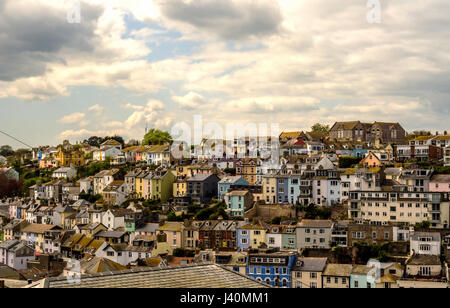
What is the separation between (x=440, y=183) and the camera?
42.0m

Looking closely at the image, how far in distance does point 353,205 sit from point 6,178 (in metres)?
56.9

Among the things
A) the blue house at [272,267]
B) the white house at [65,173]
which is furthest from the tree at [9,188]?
the blue house at [272,267]

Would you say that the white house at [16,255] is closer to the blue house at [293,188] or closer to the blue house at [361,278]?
the blue house at [293,188]

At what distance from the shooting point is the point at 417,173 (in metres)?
43.8

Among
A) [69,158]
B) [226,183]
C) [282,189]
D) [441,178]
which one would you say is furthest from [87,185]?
[441,178]

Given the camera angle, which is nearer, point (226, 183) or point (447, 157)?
point (447, 157)

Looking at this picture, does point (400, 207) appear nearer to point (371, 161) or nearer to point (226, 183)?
point (371, 161)

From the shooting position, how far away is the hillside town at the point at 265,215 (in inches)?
1393

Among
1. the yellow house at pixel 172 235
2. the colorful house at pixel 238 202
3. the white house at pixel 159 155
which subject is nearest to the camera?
the yellow house at pixel 172 235

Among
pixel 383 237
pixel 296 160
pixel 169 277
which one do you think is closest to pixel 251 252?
pixel 383 237

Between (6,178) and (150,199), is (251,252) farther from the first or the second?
(6,178)

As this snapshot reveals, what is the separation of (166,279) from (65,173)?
71.1 m

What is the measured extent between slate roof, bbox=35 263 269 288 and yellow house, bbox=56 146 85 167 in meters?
75.9

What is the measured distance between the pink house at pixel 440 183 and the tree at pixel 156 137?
46588mm
